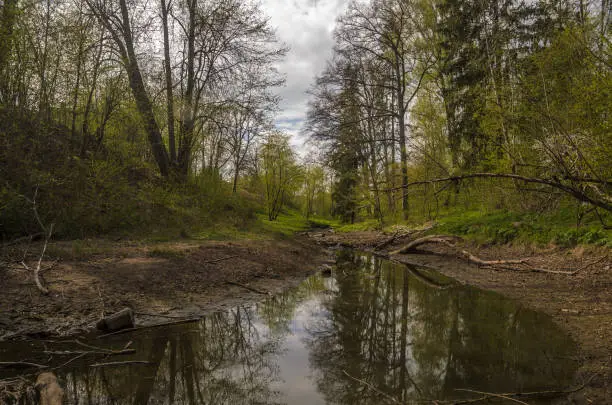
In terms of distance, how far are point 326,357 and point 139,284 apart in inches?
166

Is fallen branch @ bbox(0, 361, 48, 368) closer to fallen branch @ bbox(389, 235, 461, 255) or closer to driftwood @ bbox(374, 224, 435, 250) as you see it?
fallen branch @ bbox(389, 235, 461, 255)

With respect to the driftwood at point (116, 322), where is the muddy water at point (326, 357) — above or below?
below

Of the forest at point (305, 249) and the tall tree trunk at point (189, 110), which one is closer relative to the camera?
the forest at point (305, 249)

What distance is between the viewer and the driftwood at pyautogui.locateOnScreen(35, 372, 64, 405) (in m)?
3.51

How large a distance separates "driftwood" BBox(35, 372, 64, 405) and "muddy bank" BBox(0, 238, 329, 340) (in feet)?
6.17

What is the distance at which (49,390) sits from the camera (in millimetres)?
3646

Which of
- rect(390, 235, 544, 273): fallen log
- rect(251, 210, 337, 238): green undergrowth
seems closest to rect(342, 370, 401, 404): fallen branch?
rect(390, 235, 544, 273): fallen log

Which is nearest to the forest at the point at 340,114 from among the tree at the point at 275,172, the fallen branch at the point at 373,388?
the fallen branch at the point at 373,388

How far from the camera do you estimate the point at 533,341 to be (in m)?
6.05

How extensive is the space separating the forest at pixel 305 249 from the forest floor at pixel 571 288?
0.19ft

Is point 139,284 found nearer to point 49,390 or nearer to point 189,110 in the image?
point 49,390

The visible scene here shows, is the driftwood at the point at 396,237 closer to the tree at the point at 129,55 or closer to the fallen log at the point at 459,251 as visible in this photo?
the fallen log at the point at 459,251

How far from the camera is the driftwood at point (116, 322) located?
5838mm

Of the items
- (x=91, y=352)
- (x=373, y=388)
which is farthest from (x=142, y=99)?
(x=373, y=388)
